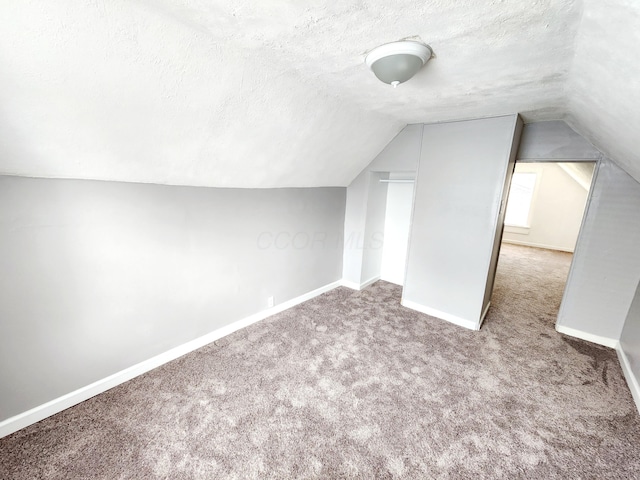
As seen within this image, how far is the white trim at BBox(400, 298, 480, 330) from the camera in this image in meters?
2.85

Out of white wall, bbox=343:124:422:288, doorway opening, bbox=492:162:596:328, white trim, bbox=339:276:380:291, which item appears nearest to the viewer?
white wall, bbox=343:124:422:288

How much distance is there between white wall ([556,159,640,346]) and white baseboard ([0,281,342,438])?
329cm

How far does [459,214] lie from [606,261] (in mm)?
1414

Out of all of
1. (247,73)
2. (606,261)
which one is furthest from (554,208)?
(247,73)

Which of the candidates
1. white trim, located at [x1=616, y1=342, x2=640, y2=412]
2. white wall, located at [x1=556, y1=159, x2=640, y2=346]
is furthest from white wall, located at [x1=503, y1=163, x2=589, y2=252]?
white trim, located at [x1=616, y1=342, x2=640, y2=412]

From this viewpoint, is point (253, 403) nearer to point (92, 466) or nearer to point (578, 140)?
point (92, 466)

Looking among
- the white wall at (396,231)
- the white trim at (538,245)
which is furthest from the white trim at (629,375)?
the white trim at (538,245)

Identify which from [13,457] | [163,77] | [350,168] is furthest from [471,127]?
[13,457]

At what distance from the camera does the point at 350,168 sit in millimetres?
3246

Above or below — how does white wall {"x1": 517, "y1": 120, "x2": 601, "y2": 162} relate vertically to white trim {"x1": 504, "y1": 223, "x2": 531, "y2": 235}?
above

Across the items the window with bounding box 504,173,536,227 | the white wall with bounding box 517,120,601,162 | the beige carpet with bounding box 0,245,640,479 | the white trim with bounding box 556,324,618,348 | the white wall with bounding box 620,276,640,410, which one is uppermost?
the white wall with bounding box 517,120,601,162

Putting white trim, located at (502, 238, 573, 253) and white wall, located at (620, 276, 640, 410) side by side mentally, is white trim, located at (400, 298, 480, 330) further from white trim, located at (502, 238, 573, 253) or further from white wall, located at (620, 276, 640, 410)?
white trim, located at (502, 238, 573, 253)

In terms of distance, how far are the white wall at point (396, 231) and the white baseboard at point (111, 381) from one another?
208 cm

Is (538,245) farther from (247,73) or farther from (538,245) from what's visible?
(247,73)
